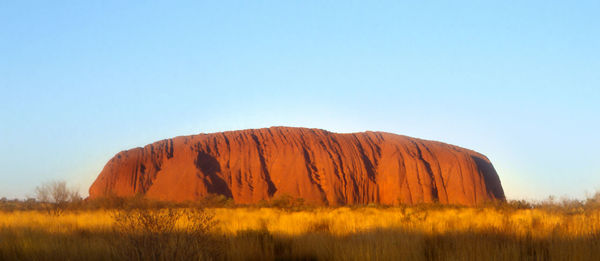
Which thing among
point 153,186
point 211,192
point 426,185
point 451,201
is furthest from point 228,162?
point 451,201

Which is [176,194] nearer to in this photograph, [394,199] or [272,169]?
[272,169]

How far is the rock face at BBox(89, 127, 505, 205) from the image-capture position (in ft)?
123

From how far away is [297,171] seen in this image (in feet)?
127

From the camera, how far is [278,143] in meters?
42.1

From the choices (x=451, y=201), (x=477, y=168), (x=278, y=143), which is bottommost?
(x=451, y=201)

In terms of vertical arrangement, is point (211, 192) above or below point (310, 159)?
below

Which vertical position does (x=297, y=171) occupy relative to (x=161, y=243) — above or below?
above

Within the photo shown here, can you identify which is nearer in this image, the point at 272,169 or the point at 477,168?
the point at 272,169

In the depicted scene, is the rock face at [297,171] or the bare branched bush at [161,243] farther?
the rock face at [297,171]

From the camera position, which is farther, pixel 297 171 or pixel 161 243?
pixel 297 171

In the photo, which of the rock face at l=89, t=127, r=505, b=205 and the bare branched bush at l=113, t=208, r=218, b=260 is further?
the rock face at l=89, t=127, r=505, b=205

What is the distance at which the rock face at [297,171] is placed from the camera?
37.5m

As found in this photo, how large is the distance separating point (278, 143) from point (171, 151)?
1040 cm

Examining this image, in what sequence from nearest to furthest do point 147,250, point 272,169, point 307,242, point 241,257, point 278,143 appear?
point 147,250 < point 241,257 < point 307,242 < point 272,169 < point 278,143
